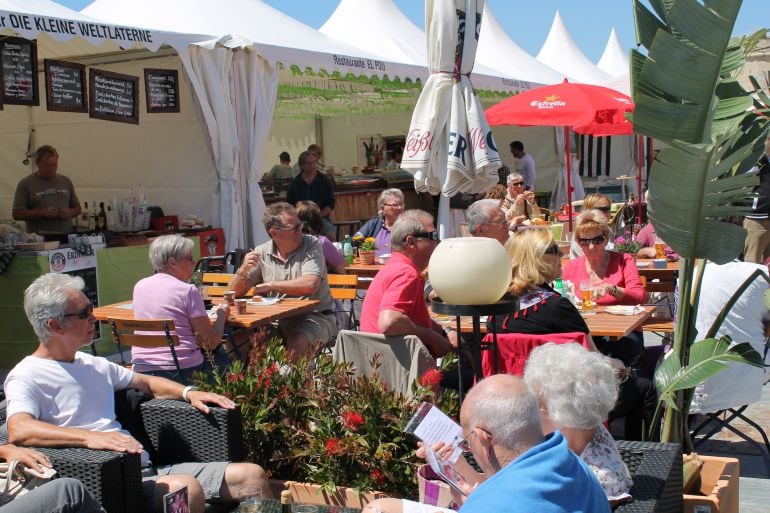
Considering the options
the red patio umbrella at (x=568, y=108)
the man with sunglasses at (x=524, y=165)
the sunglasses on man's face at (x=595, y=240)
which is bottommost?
the sunglasses on man's face at (x=595, y=240)

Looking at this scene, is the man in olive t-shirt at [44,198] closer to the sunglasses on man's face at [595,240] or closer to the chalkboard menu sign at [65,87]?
the chalkboard menu sign at [65,87]

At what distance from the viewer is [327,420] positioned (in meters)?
3.51

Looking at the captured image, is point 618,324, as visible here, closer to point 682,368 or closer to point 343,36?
point 682,368

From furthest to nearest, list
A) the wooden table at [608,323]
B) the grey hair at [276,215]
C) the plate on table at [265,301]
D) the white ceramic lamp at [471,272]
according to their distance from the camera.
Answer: the grey hair at [276,215] → the plate on table at [265,301] → the wooden table at [608,323] → the white ceramic lamp at [471,272]

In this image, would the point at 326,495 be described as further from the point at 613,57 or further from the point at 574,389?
the point at 613,57

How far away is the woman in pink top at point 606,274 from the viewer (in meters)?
5.55

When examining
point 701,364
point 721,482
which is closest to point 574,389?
point 701,364

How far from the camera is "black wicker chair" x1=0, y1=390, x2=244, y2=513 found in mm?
3143

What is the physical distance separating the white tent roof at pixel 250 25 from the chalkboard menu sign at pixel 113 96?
29.5 inches

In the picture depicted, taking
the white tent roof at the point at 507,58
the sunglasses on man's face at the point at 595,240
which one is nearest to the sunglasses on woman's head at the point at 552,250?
the sunglasses on man's face at the point at 595,240

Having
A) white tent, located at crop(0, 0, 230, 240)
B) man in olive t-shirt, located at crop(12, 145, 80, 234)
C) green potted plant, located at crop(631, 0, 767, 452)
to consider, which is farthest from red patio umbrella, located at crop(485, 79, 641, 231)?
green potted plant, located at crop(631, 0, 767, 452)

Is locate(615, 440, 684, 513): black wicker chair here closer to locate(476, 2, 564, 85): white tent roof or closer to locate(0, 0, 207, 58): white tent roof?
locate(0, 0, 207, 58): white tent roof

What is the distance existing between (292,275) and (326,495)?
9.43 feet

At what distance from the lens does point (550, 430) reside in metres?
2.76
